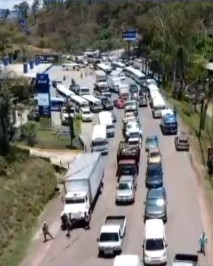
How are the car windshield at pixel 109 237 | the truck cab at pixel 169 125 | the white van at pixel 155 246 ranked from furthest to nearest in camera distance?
1. the truck cab at pixel 169 125
2. the car windshield at pixel 109 237
3. the white van at pixel 155 246

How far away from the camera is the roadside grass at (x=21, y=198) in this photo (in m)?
28.5

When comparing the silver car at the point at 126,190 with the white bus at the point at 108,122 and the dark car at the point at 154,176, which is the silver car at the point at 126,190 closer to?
the dark car at the point at 154,176

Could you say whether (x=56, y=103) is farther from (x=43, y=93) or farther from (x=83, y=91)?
(x=43, y=93)

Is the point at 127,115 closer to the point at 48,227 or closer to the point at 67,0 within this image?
the point at 48,227

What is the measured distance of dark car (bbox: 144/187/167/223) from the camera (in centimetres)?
3012

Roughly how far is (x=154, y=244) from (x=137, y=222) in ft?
15.6

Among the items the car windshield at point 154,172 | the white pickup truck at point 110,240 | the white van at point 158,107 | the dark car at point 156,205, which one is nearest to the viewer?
the white pickup truck at point 110,240

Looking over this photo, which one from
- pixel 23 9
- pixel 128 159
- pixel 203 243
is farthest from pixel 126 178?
pixel 23 9

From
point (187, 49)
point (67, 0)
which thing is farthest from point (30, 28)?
point (187, 49)

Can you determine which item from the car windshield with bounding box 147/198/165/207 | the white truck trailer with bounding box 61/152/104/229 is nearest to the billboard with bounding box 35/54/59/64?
the white truck trailer with bounding box 61/152/104/229

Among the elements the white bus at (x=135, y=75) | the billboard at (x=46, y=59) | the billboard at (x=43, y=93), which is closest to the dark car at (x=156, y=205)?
the billboard at (x=43, y=93)

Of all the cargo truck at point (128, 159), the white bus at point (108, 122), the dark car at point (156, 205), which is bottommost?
the white bus at point (108, 122)

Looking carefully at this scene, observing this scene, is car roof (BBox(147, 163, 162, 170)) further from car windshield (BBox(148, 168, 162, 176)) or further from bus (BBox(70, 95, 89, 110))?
bus (BBox(70, 95, 89, 110))

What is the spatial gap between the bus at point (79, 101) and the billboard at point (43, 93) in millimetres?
8095
